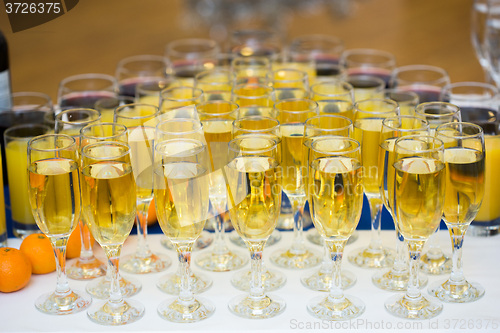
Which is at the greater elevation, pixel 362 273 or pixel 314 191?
pixel 314 191

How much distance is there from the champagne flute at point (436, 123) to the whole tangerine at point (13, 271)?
0.78m

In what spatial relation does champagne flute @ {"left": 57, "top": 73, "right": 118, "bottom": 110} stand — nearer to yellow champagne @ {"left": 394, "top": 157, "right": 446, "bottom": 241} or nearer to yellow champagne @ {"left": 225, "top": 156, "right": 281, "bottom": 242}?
yellow champagne @ {"left": 225, "top": 156, "right": 281, "bottom": 242}

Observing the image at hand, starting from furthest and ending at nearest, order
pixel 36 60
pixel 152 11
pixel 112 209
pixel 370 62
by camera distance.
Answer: pixel 152 11 < pixel 36 60 < pixel 370 62 < pixel 112 209

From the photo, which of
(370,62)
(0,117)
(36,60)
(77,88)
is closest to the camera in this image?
(0,117)

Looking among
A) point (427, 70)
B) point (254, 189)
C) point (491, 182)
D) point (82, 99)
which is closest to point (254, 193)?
point (254, 189)

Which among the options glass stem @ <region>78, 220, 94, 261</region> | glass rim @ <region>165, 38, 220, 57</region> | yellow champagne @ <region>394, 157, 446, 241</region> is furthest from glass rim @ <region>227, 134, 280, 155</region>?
glass rim @ <region>165, 38, 220, 57</region>

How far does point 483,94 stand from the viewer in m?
1.89

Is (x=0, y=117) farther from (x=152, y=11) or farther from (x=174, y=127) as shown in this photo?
(x=152, y=11)

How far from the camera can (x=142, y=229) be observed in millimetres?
1589

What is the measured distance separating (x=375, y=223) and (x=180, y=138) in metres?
0.50

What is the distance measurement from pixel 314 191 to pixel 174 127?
12.5 inches

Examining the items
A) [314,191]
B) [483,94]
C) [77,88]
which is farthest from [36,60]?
[314,191]

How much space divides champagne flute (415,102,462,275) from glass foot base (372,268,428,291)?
6 centimetres

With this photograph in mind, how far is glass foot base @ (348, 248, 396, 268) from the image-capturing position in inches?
59.4
